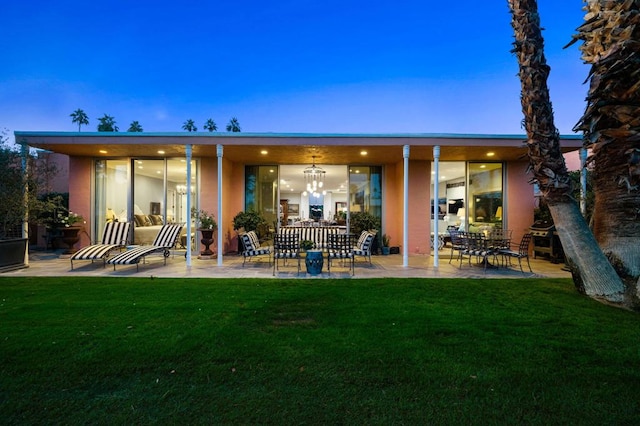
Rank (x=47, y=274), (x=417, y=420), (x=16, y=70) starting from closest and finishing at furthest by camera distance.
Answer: (x=417, y=420) → (x=47, y=274) → (x=16, y=70)

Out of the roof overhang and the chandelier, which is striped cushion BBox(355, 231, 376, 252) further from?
the chandelier

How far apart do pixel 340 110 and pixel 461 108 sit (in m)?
8.38

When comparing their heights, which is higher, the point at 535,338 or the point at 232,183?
the point at 232,183

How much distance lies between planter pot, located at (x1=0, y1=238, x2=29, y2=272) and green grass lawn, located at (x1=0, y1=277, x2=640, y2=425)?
2412mm

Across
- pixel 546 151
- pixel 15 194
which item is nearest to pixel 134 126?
pixel 15 194

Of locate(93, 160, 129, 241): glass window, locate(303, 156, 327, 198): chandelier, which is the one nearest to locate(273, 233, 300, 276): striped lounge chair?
locate(303, 156, 327, 198): chandelier

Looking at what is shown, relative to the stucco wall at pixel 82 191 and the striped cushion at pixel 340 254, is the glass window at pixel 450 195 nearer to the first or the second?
the striped cushion at pixel 340 254

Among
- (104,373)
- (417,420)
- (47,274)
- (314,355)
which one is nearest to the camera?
(417,420)

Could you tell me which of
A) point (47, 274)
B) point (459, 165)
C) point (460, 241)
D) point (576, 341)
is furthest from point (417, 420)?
point (459, 165)

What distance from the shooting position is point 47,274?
591 cm

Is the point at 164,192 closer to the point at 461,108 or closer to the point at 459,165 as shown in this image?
the point at 459,165

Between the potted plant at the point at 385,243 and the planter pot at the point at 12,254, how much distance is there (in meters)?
8.70

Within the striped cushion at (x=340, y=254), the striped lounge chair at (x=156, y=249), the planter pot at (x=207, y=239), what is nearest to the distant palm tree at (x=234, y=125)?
the planter pot at (x=207, y=239)

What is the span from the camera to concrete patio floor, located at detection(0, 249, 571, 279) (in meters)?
6.04
